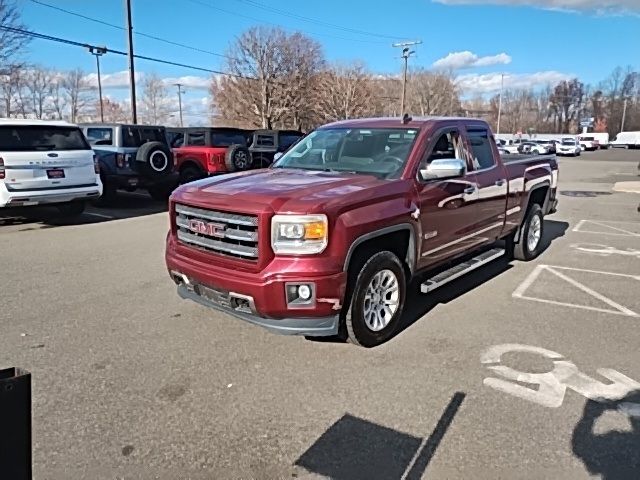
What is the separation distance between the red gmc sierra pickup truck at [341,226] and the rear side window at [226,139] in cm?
927

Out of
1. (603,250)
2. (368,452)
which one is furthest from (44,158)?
(603,250)

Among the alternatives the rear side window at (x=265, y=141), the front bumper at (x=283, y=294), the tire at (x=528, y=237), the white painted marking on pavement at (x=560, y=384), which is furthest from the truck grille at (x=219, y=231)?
the rear side window at (x=265, y=141)

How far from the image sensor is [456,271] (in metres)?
5.29

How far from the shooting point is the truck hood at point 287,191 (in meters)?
3.73

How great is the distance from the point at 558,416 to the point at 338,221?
77.5 inches

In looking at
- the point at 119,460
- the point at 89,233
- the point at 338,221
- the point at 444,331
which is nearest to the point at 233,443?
the point at 119,460

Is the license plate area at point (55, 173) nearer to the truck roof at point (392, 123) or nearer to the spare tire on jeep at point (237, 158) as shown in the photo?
the spare tire on jeep at point (237, 158)

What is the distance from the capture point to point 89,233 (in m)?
9.14

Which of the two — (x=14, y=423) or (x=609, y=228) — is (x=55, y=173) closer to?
(x=14, y=423)

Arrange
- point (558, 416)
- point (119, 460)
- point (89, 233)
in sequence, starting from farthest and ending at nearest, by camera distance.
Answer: point (89, 233)
point (558, 416)
point (119, 460)

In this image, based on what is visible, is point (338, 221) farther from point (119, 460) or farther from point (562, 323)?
point (562, 323)

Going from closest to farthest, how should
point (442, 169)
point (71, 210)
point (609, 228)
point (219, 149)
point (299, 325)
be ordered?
point (299, 325) < point (442, 169) < point (609, 228) < point (71, 210) < point (219, 149)

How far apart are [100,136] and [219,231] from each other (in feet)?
32.5

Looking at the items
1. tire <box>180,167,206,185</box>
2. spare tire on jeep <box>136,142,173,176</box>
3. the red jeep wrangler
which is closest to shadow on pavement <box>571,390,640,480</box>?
spare tire on jeep <box>136,142,173,176</box>
